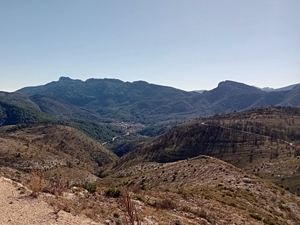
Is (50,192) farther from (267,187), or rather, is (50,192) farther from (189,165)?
(189,165)

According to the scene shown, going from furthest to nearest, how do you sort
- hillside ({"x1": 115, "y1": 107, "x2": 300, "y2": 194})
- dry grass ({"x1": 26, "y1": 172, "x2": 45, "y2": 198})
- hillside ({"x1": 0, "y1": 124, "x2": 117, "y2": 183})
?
hillside ({"x1": 0, "y1": 124, "x2": 117, "y2": 183}) → hillside ({"x1": 115, "y1": 107, "x2": 300, "y2": 194}) → dry grass ({"x1": 26, "y1": 172, "x2": 45, "y2": 198})

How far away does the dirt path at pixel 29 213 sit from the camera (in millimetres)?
10594

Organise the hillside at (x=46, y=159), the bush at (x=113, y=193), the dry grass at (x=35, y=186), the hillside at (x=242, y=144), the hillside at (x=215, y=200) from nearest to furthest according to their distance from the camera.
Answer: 1. the dry grass at (x=35, y=186)
2. the hillside at (x=215, y=200)
3. the bush at (x=113, y=193)
4. the hillside at (x=242, y=144)
5. the hillside at (x=46, y=159)

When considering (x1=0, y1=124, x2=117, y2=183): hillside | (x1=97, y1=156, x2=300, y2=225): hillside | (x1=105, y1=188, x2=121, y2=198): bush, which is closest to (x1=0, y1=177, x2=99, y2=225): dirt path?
(x1=97, y1=156, x2=300, y2=225): hillside

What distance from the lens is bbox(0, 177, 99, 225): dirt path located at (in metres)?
10.6

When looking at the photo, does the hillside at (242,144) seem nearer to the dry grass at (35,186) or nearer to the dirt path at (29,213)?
the dry grass at (35,186)

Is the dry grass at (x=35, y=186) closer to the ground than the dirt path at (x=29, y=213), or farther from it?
farther from it

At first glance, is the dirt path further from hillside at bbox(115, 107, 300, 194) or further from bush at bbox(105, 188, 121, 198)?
hillside at bbox(115, 107, 300, 194)

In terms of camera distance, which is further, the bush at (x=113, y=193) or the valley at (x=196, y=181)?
the bush at (x=113, y=193)

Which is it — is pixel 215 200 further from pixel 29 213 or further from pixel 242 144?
pixel 242 144

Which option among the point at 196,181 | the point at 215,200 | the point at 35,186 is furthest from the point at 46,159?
the point at 35,186

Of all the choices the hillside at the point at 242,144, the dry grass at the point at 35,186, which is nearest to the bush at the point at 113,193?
the dry grass at the point at 35,186

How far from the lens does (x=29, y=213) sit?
445 inches

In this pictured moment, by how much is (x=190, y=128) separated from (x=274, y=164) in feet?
222
